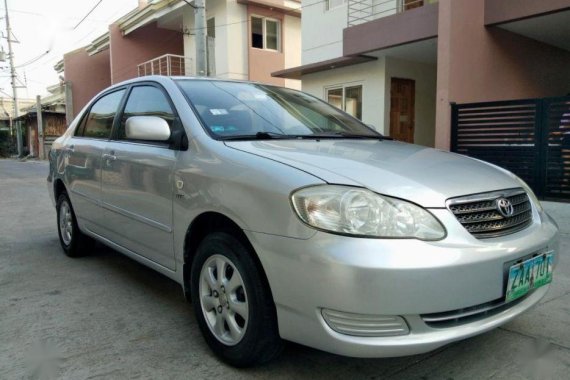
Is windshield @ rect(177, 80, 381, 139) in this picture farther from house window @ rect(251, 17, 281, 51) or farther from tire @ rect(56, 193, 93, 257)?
house window @ rect(251, 17, 281, 51)

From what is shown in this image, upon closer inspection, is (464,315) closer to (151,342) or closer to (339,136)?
(339,136)

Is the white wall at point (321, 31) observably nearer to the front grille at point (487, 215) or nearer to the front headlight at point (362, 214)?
the front grille at point (487, 215)

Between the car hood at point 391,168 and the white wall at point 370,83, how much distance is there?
8786 mm

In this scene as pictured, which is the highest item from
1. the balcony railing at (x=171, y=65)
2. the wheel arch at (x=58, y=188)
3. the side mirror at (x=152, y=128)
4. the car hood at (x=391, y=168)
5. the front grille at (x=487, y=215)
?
the balcony railing at (x=171, y=65)

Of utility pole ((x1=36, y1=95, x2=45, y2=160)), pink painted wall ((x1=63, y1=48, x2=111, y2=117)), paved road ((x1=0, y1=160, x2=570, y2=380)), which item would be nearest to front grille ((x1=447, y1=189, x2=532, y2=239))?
paved road ((x1=0, y1=160, x2=570, y2=380))

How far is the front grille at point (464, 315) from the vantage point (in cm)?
201

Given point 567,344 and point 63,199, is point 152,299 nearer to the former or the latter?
point 63,199

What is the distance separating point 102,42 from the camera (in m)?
23.5

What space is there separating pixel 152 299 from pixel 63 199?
6.26 ft

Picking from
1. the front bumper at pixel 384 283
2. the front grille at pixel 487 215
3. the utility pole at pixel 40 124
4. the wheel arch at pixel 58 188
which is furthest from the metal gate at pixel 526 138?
the utility pole at pixel 40 124

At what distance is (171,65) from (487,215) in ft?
62.9

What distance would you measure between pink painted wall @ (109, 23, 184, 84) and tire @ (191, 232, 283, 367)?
20.9 m

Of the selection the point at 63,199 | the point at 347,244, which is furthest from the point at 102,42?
the point at 347,244

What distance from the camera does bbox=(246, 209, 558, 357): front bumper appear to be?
191cm
